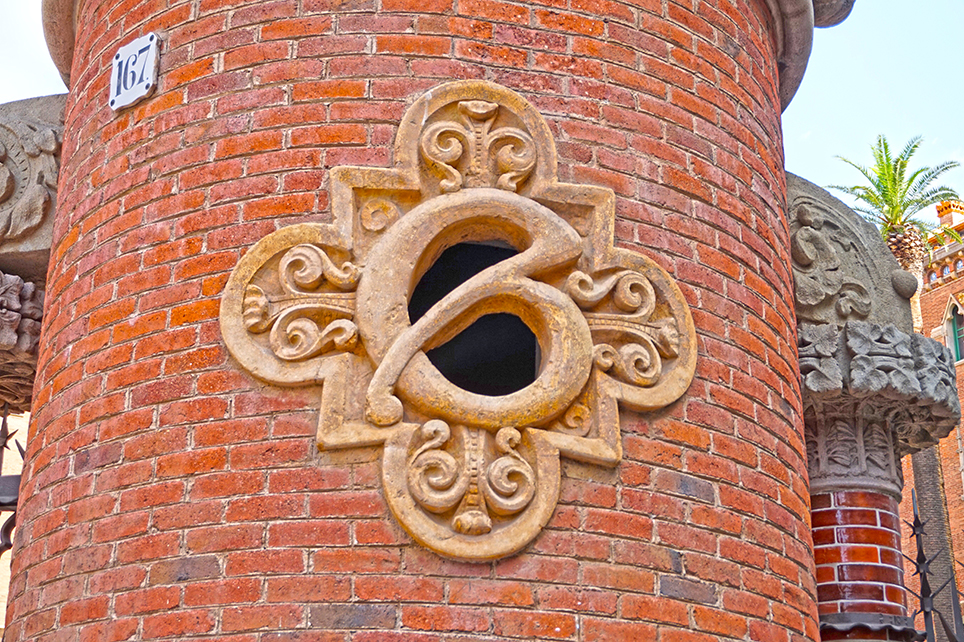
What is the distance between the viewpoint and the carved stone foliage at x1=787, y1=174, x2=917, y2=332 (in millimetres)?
5387

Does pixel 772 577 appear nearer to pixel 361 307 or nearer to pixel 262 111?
pixel 361 307

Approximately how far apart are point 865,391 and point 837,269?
0.61m

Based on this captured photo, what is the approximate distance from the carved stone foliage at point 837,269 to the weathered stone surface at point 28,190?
3502 mm

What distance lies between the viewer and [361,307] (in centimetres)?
356

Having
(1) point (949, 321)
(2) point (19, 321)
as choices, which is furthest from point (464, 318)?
(1) point (949, 321)

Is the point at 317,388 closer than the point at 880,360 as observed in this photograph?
Yes

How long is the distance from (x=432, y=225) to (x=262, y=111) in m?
0.78

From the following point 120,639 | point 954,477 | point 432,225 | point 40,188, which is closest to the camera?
point 120,639

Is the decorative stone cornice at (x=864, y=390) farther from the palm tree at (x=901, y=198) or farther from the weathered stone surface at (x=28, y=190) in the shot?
the palm tree at (x=901, y=198)

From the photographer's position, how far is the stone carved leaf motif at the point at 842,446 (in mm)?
5520

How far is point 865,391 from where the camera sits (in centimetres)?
526

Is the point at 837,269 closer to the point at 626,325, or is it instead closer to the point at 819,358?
the point at 819,358

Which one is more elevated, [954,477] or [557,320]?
[954,477]

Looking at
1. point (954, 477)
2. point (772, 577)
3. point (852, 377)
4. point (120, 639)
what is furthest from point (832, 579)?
point (954, 477)
